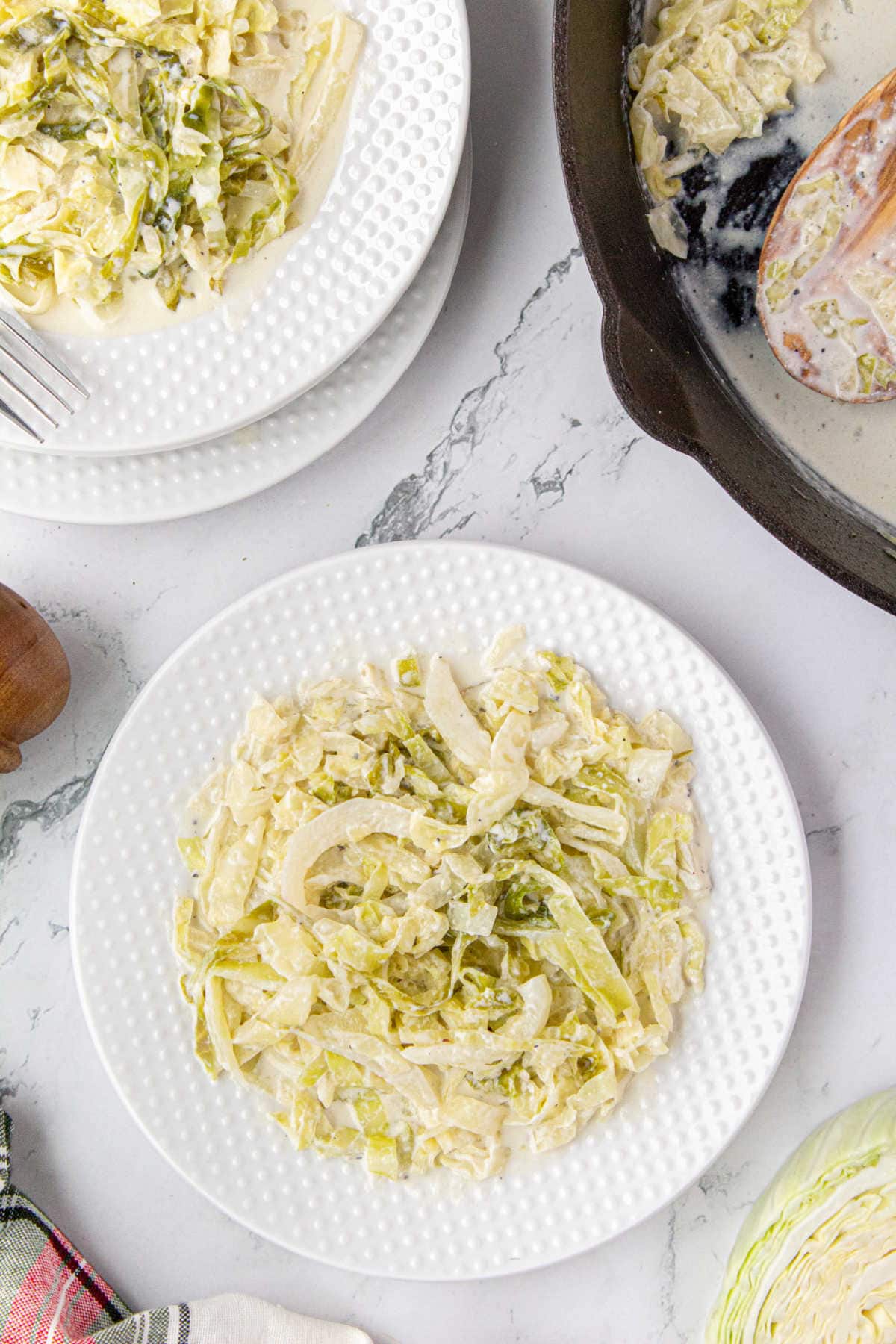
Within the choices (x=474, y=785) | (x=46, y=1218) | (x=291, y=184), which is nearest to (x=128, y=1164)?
(x=46, y=1218)

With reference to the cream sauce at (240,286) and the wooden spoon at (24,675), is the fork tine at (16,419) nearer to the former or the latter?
the cream sauce at (240,286)

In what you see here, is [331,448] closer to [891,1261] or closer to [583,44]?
[583,44]

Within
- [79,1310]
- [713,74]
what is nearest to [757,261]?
[713,74]

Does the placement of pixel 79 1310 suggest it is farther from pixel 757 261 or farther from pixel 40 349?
pixel 757 261

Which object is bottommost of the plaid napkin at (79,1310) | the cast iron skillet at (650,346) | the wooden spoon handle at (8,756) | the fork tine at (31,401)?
the plaid napkin at (79,1310)

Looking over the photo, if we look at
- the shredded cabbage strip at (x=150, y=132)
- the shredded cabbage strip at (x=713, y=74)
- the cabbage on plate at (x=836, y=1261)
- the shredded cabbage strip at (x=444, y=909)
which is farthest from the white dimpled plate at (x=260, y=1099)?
the shredded cabbage strip at (x=713, y=74)
